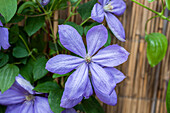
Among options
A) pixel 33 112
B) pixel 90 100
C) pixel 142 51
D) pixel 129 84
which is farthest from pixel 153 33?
pixel 33 112

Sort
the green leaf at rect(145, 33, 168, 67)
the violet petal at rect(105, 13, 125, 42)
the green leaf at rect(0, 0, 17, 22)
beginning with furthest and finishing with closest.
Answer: the green leaf at rect(145, 33, 168, 67), the violet petal at rect(105, 13, 125, 42), the green leaf at rect(0, 0, 17, 22)

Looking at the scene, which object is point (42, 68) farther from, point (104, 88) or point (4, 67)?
point (104, 88)

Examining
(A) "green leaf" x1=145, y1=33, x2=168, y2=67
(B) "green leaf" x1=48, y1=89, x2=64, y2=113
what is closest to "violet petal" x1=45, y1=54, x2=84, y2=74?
(B) "green leaf" x1=48, y1=89, x2=64, y2=113

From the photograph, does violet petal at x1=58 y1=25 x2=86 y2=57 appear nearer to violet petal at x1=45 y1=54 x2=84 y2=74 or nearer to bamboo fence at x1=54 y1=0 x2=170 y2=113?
violet petal at x1=45 y1=54 x2=84 y2=74

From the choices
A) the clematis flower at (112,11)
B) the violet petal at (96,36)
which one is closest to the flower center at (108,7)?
the clematis flower at (112,11)

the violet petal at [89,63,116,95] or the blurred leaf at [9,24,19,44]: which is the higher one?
the blurred leaf at [9,24,19,44]

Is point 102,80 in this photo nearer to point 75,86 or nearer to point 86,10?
point 75,86
